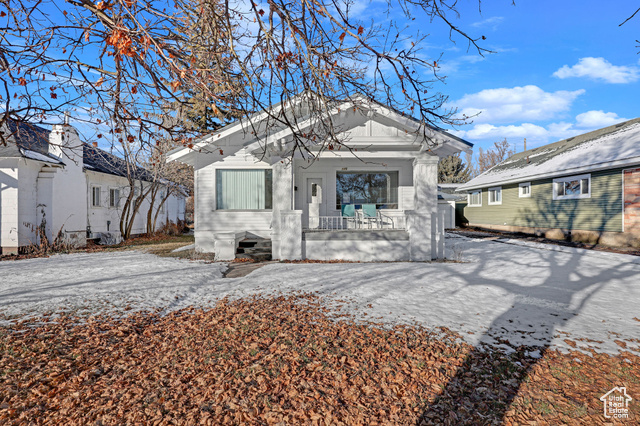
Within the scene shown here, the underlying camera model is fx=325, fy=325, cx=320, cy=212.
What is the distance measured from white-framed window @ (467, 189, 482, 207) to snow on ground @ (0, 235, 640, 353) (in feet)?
44.2

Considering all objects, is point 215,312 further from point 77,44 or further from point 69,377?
point 77,44

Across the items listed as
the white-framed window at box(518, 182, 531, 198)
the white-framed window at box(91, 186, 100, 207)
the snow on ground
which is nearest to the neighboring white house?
the white-framed window at box(91, 186, 100, 207)

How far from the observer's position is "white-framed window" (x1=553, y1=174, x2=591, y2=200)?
1430cm

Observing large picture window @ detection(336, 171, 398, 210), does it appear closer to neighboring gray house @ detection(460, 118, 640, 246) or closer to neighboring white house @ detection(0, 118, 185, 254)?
neighboring white house @ detection(0, 118, 185, 254)

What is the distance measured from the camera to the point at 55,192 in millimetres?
12398

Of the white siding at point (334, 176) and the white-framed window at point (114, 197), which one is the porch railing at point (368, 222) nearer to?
the white siding at point (334, 176)

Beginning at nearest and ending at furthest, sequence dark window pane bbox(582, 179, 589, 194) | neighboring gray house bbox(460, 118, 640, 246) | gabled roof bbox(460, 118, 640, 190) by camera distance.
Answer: neighboring gray house bbox(460, 118, 640, 246) → gabled roof bbox(460, 118, 640, 190) → dark window pane bbox(582, 179, 589, 194)

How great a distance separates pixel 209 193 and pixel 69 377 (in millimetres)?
8755

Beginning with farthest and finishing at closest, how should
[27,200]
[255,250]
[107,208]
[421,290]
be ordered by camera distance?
[107,208]
[27,200]
[255,250]
[421,290]

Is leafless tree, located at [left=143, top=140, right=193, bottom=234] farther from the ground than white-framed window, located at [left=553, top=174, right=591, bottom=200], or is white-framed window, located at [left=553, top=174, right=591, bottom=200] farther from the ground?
leafless tree, located at [left=143, top=140, right=193, bottom=234]

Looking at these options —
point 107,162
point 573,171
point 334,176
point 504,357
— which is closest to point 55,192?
point 107,162

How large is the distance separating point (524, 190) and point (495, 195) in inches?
106

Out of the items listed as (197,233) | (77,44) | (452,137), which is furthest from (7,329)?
(452,137)

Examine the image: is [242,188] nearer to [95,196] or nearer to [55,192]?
[55,192]
